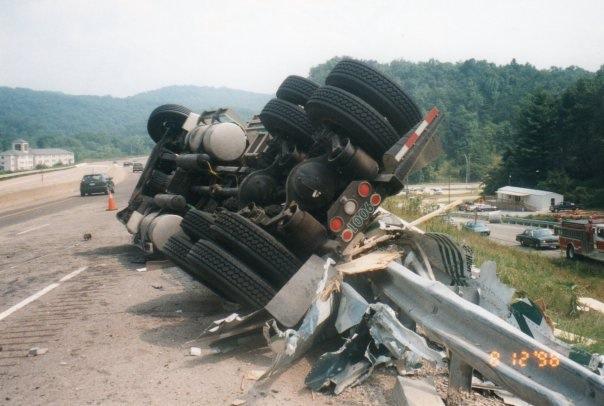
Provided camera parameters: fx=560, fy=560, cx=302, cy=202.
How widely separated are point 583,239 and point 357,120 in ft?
88.1

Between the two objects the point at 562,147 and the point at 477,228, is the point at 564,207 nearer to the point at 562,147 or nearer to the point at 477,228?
the point at 562,147

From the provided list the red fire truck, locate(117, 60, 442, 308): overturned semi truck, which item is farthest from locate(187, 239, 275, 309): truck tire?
the red fire truck

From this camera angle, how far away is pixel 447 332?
3.50 m

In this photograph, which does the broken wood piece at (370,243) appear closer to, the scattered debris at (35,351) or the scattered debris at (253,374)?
the scattered debris at (253,374)

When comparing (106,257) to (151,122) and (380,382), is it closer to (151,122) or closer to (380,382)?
(151,122)

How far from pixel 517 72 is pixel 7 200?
179708 mm

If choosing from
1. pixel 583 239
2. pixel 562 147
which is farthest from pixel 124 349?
pixel 562 147

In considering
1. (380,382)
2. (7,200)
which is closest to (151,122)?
(380,382)

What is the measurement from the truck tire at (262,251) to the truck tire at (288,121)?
1.98m

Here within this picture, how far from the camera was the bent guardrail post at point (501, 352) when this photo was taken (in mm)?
2719

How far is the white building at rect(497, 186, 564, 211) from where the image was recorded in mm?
67250

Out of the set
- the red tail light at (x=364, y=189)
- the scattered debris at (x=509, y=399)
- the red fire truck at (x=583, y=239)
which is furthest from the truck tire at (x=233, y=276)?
the red fire truck at (x=583, y=239)

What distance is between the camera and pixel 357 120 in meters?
5.40

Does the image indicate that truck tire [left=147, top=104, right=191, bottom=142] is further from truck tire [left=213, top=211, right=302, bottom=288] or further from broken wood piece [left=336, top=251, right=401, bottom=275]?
broken wood piece [left=336, top=251, right=401, bottom=275]
